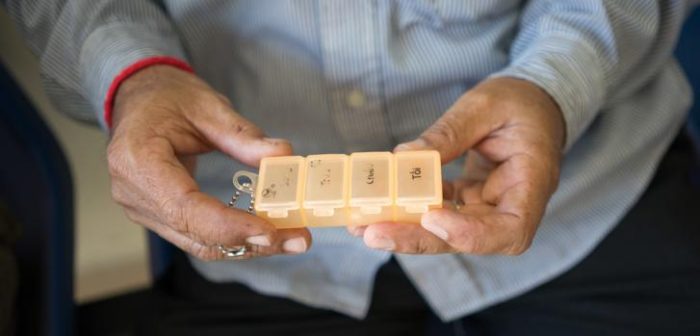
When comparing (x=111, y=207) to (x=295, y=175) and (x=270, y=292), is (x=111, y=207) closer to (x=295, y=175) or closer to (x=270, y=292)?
(x=270, y=292)

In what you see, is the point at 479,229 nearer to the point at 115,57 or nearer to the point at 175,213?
the point at 175,213

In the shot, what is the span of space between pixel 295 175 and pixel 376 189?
0.22 feet

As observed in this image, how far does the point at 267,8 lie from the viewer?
2.21 ft

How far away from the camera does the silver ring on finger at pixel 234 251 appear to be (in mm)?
534

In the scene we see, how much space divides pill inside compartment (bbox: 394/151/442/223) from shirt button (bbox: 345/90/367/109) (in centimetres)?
18

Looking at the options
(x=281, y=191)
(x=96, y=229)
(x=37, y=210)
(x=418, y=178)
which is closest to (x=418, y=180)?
(x=418, y=178)

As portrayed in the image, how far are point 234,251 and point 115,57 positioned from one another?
242 millimetres

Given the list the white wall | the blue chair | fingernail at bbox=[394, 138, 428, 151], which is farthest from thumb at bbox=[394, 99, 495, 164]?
the white wall

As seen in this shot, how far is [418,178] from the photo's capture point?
502 millimetres

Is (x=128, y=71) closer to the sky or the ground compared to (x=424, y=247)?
closer to the sky

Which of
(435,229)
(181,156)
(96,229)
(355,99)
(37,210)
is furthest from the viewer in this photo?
(96,229)

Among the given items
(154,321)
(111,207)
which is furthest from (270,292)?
(111,207)

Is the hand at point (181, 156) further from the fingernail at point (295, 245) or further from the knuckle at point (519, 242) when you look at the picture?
the knuckle at point (519, 242)

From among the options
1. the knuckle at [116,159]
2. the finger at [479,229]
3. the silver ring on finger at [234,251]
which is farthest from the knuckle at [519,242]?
the knuckle at [116,159]
